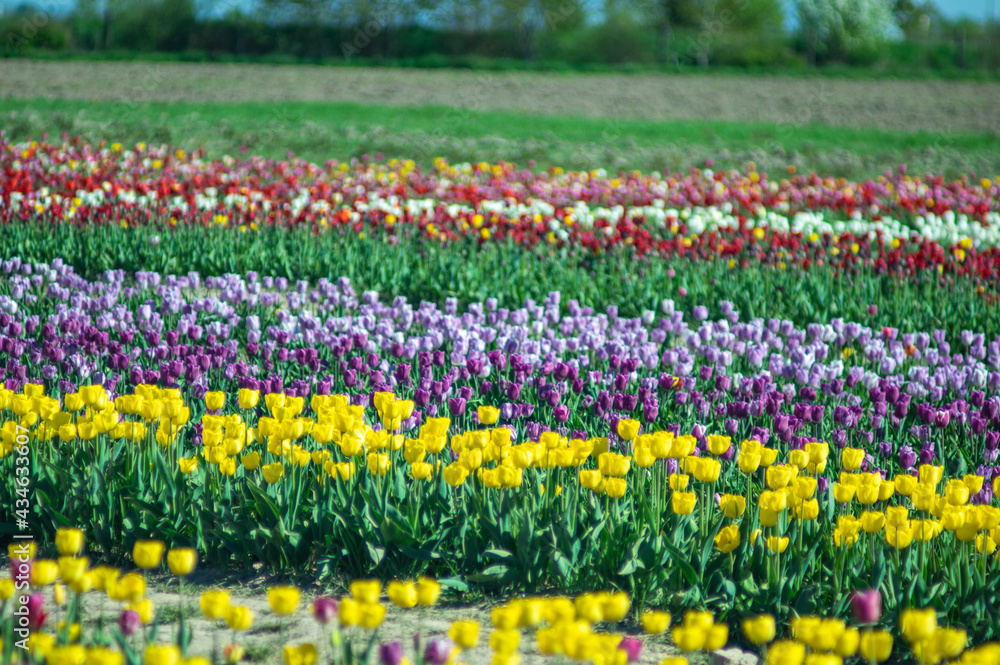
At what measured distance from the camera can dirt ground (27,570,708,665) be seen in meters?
2.41

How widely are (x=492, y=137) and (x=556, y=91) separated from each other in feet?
38.5

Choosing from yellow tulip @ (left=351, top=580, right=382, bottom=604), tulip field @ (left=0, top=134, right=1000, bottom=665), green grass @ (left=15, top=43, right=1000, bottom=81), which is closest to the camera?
yellow tulip @ (left=351, top=580, right=382, bottom=604)

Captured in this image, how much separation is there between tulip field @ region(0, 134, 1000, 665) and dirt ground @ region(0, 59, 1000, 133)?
59.0ft


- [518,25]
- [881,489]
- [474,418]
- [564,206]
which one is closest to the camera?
[881,489]

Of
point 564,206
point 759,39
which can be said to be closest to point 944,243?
point 564,206

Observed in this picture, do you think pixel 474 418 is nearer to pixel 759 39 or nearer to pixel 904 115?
pixel 904 115

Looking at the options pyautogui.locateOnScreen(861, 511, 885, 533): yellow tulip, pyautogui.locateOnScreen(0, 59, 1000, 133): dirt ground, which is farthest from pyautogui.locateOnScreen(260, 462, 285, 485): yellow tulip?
pyautogui.locateOnScreen(0, 59, 1000, 133): dirt ground

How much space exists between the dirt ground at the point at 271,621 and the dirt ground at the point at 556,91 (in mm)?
20795

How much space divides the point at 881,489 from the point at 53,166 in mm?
9332

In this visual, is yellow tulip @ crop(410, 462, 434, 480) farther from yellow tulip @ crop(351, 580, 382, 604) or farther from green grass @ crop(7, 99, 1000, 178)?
green grass @ crop(7, 99, 1000, 178)

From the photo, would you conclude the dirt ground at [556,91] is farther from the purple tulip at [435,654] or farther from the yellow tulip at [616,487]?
the purple tulip at [435,654]

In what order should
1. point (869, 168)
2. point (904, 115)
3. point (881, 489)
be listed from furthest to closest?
point (904, 115)
point (869, 168)
point (881, 489)

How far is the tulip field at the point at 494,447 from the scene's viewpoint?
7.69 ft

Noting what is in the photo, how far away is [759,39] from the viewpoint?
4562 centimetres
